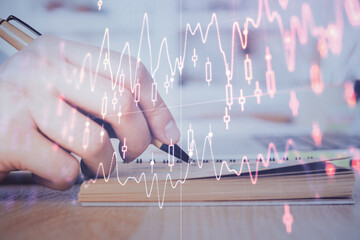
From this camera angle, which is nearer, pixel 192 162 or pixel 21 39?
pixel 192 162

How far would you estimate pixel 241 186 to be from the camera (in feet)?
1.75

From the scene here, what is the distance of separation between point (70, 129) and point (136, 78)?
216 millimetres

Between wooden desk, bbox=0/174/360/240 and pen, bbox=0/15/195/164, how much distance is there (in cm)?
22

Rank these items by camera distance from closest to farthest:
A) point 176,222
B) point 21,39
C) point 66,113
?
point 176,222
point 66,113
point 21,39

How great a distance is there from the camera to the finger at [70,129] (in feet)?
2.25

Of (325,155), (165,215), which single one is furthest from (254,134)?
(165,215)

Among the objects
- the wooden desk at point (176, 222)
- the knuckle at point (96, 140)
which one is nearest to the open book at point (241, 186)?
the wooden desk at point (176, 222)

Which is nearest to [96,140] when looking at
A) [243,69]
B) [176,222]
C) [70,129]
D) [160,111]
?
[70,129]

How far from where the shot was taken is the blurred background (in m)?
0.77

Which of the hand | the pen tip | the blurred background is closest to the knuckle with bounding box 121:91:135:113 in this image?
the hand

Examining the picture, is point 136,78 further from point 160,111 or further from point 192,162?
point 192,162

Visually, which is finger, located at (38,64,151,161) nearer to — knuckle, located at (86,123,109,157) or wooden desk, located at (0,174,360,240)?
knuckle, located at (86,123,109,157)

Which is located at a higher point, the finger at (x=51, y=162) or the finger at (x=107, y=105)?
the finger at (x=107, y=105)

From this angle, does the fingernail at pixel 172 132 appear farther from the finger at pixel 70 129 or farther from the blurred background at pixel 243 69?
the finger at pixel 70 129
